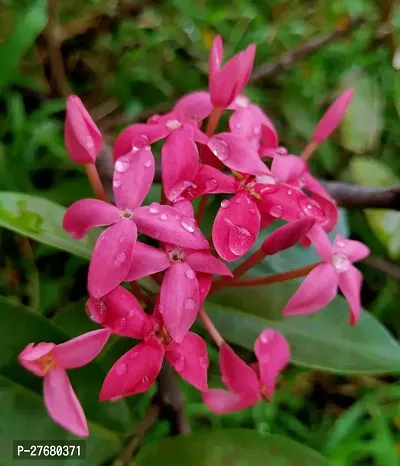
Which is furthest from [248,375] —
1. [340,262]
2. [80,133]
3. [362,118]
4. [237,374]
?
[362,118]

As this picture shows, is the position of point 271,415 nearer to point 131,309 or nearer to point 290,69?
point 131,309

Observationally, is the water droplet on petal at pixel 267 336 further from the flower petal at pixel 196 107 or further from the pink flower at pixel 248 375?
the flower petal at pixel 196 107

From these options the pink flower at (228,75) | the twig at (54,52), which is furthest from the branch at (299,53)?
the pink flower at (228,75)

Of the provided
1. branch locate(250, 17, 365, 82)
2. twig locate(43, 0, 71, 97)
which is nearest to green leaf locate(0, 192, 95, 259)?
twig locate(43, 0, 71, 97)

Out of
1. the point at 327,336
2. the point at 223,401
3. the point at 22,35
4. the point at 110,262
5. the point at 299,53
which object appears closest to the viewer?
the point at 110,262

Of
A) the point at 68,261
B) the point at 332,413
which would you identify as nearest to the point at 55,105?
the point at 68,261

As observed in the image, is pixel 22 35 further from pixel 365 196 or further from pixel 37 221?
pixel 365 196

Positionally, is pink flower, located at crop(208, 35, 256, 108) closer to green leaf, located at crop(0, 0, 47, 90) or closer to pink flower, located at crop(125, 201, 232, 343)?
pink flower, located at crop(125, 201, 232, 343)
